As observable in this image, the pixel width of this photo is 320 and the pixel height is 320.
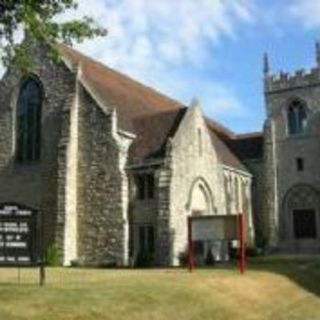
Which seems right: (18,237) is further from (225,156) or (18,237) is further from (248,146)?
(248,146)

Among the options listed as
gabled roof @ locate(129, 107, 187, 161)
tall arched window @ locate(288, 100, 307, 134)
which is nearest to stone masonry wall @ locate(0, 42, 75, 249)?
gabled roof @ locate(129, 107, 187, 161)

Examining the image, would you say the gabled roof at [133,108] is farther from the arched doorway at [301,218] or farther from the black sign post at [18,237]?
the black sign post at [18,237]

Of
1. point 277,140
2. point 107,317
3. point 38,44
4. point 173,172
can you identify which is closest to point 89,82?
point 38,44

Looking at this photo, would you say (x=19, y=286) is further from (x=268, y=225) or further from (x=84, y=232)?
(x=268, y=225)

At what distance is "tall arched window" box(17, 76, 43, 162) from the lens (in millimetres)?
42438

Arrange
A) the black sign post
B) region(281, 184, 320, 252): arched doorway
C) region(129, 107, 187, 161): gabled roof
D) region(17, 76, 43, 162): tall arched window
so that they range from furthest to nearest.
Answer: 1. region(281, 184, 320, 252): arched doorway
2. region(17, 76, 43, 162): tall arched window
3. region(129, 107, 187, 161): gabled roof
4. the black sign post

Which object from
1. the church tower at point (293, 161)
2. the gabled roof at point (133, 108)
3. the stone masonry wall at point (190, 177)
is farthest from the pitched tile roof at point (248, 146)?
the stone masonry wall at point (190, 177)

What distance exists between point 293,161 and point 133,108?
16433 millimetres

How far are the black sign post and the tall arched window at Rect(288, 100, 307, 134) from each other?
36972mm

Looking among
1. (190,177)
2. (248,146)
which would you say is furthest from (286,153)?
(190,177)

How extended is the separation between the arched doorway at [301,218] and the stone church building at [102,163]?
763 centimetres

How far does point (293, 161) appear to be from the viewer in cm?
5628

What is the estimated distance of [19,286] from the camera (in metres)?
21.6

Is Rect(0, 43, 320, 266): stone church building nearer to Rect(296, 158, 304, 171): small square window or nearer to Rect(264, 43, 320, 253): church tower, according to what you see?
Rect(264, 43, 320, 253): church tower
